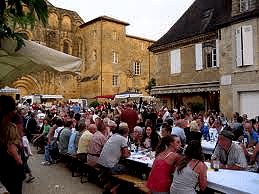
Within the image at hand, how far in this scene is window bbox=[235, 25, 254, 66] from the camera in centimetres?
1566

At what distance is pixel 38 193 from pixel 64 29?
3472cm

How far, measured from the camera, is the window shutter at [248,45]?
1562 cm

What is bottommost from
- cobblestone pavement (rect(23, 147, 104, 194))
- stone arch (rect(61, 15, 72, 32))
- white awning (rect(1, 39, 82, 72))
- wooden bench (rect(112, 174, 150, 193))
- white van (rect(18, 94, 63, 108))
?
cobblestone pavement (rect(23, 147, 104, 194))

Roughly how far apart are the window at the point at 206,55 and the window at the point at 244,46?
2486 millimetres

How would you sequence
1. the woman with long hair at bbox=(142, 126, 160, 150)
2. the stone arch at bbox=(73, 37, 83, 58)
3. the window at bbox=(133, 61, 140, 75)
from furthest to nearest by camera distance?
1. the window at bbox=(133, 61, 140, 75)
2. the stone arch at bbox=(73, 37, 83, 58)
3. the woman with long hair at bbox=(142, 126, 160, 150)

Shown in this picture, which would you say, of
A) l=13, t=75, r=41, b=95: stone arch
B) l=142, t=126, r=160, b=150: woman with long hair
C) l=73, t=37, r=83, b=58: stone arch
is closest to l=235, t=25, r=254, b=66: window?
l=142, t=126, r=160, b=150: woman with long hair

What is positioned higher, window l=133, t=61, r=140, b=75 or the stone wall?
window l=133, t=61, r=140, b=75

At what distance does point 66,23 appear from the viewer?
39.6 meters

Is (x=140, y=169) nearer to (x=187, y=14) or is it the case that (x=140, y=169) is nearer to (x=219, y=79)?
(x=219, y=79)

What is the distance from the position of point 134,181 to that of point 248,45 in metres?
12.4

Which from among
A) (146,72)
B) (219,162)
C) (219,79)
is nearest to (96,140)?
(219,162)

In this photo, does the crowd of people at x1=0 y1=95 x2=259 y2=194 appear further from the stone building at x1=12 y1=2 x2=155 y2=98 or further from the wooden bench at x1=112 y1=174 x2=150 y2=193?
the stone building at x1=12 y1=2 x2=155 y2=98

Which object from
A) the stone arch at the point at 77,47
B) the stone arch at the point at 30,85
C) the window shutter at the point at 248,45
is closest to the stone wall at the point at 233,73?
the window shutter at the point at 248,45

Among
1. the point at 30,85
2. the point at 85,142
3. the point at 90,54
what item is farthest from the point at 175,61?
the point at 30,85
